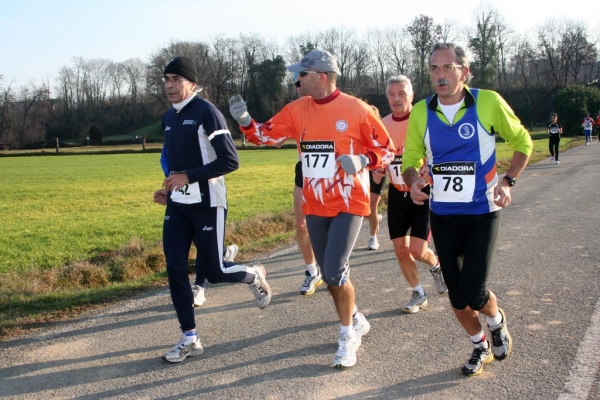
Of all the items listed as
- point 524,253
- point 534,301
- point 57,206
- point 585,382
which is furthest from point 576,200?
point 57,206

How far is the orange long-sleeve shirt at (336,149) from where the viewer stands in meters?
4.44

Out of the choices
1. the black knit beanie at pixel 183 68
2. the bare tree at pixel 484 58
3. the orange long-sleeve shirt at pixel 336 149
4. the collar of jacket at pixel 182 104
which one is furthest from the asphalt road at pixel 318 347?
the bare tree at pixel 484 58

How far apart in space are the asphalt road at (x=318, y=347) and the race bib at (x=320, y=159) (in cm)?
138

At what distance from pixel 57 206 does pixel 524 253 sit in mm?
14764

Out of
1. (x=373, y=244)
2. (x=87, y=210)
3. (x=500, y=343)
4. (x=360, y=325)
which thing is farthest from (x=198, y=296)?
(x=87, y=210)

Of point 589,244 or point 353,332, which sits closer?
point 353,332

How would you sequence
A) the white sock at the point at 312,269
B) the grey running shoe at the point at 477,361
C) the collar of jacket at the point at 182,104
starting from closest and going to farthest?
the grey running shoe at the point at 477,361
the collar of jacket at the point at 182,104
the white sock at the point at 312,269

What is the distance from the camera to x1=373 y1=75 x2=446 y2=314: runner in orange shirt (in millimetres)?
5379

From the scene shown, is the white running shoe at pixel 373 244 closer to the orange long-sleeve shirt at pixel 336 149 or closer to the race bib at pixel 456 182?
the orange long-sleeve shirt at pixel 336 149

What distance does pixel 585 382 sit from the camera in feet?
12.1

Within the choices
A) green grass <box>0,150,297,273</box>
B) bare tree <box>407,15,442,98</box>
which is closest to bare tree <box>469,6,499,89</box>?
bare tree <box>407,15,442,98</box>

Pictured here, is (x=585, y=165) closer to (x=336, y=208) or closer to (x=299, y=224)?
(x=299, y=224)

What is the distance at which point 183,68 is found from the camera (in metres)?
4.69

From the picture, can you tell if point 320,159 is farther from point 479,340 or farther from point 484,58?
point 484,58
